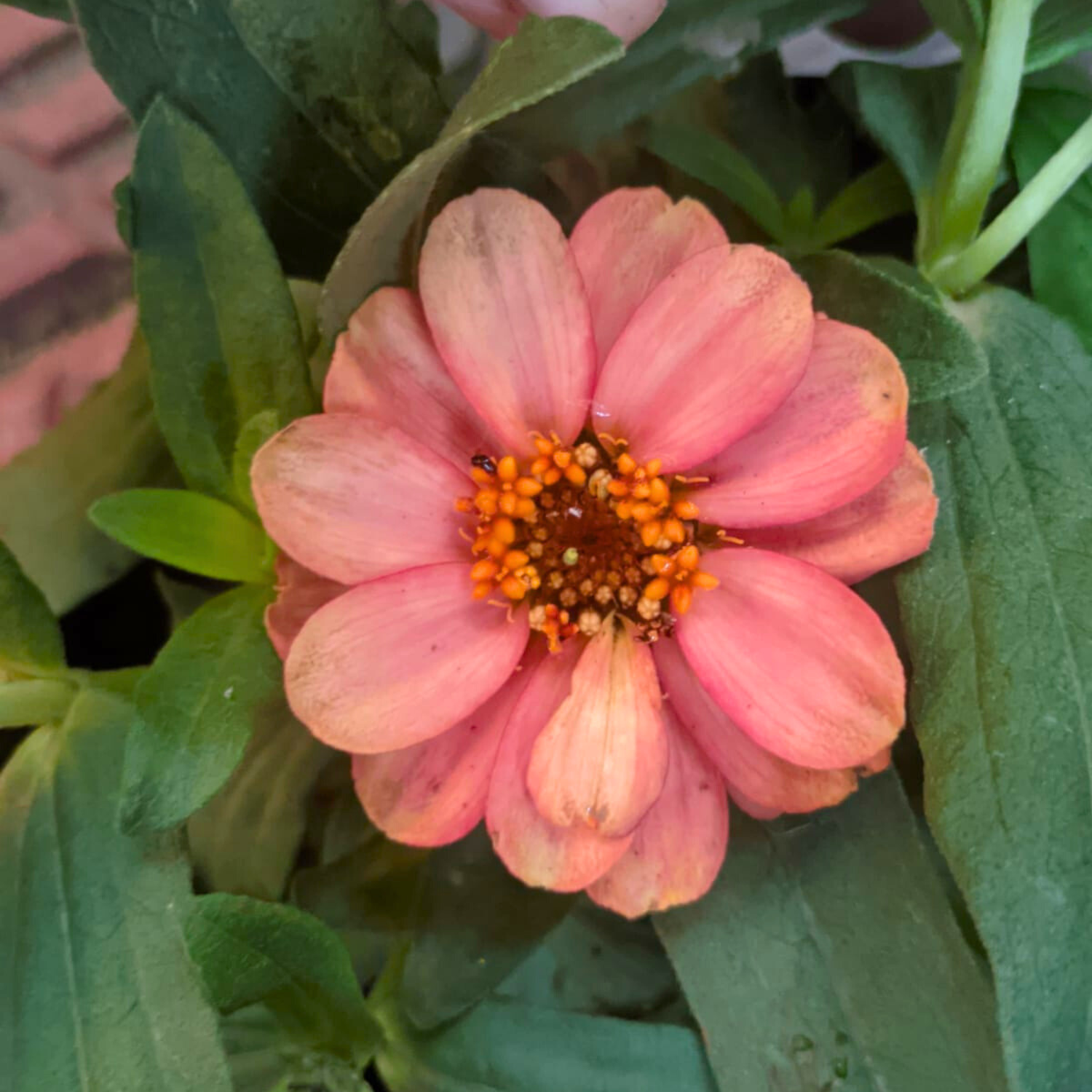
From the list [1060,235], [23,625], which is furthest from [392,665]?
Result: [1060,235]

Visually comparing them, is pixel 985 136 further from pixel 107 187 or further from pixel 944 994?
pixel 107 187

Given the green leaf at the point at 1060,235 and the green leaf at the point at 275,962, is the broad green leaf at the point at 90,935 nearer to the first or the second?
the green leaf at the point at 275,962

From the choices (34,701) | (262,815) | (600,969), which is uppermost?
(34,701)

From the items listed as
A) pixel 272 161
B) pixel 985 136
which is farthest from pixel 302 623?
pixel 985 136

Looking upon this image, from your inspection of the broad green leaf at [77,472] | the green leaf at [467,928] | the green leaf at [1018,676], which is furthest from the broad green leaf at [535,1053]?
the broad green leaf at [77,472]

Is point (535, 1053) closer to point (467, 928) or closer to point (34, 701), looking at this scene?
point (467, 928)

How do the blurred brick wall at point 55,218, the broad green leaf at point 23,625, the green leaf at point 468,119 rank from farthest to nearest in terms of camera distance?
the blurred brick wall at point 55,218
the broad green leaf at point 23,625
the green leaf at point 468,119
